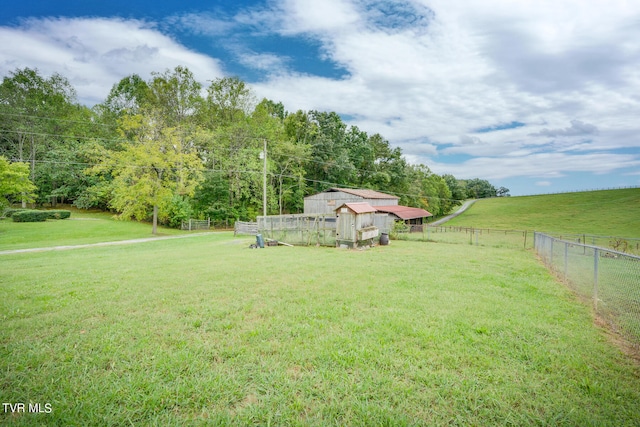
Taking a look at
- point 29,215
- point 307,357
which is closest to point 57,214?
point 29,215

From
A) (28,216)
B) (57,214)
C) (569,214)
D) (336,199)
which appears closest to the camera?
(28,216)

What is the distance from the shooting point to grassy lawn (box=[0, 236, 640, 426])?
2781 mm

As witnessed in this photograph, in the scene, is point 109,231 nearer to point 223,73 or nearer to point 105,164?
point 105,164

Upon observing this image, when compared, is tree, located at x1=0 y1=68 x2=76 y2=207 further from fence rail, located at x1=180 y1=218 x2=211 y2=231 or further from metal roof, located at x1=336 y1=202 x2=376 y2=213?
metal roof, located at x1=336 y1=202 x2=376 y2=213

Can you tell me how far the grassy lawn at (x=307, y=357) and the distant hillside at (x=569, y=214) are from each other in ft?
140

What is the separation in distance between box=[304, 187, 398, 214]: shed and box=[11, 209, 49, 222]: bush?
26.2m

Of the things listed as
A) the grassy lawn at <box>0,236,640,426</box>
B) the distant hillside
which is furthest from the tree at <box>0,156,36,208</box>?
the distant hillside

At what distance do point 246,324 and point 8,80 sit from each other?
52.0 metres

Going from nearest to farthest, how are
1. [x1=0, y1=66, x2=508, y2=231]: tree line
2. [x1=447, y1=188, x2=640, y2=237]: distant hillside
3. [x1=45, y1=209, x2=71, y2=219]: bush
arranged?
[x1=45, y1=209, x2=71, y2=219]: bush
[x1=0, y1=66, x2=508, y2=231]: tree line
[x1=447, y1=188, x2=640, y2=237]: distant hillside

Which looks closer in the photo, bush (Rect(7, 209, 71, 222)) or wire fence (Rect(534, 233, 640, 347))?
wire fence (Rect(534, 233, 640, 347))

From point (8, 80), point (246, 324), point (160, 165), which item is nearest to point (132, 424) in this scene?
point (246, 324)

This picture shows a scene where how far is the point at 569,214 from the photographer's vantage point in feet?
156

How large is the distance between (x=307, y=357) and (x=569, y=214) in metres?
60.8

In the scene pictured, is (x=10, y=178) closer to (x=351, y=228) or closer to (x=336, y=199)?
(x=351, y=228)
